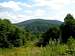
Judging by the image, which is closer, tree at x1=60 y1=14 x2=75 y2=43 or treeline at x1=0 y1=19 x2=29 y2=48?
tree at x1=60 y1=14 x2=75 y2=43

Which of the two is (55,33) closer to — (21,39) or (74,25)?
(74,25)

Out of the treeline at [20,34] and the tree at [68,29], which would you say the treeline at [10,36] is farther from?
the tree at [68,29]

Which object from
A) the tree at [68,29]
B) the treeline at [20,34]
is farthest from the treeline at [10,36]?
the tree at [68,29]

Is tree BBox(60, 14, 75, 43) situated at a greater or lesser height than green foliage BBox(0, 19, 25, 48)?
greater

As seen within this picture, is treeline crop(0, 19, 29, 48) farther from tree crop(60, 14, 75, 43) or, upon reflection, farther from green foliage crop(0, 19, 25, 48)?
tree crop(60, 14, 75, 43)

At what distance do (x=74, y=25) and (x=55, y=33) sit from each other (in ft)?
21.9

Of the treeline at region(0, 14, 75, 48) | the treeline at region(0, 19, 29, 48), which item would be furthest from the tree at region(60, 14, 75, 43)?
the treeline at region(0, 19, 29, 48)

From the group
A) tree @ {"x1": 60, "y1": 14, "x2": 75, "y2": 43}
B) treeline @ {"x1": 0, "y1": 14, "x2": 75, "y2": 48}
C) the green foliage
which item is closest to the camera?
tree @ {"x1": 60, "y1": 14, "x2": 75, "y2": 43}

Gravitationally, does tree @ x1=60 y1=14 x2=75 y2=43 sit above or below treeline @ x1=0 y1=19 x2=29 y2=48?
above

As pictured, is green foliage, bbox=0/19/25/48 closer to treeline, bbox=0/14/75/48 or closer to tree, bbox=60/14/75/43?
treeline, bbox=0/14/75/48

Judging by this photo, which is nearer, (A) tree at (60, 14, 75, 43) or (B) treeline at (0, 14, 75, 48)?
(A) tree at (60, 14, 75, 43)

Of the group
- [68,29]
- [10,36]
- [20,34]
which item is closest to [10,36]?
[10,36]

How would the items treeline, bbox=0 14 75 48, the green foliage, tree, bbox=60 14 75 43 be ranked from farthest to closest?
the green foliage → treeline, bbox=0 14 75 48 → tree, bbox=60 14 75 43

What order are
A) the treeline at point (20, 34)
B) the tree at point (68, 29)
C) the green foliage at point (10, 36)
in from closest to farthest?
the tree at point (68, 29) < the treeline at point (20, 34) < the green foliage at point (10, 36)
